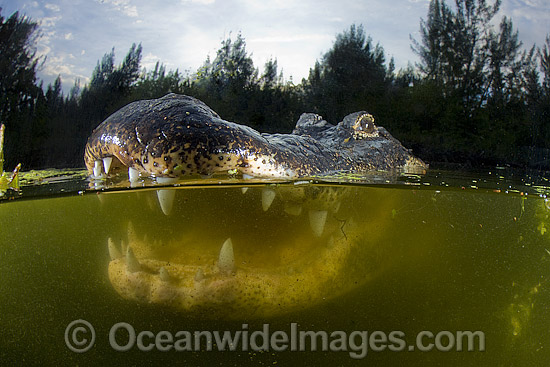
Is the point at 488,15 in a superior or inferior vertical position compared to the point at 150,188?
superior

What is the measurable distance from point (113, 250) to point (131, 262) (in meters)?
0.17

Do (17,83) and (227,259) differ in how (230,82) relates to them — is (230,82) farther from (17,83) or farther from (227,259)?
(227,259)

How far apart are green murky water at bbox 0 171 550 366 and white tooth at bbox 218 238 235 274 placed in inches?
1.1

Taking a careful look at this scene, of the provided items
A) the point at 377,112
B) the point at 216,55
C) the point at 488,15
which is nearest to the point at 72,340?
the point at 216,55

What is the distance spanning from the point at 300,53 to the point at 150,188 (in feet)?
20.3

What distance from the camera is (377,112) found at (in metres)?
8.77

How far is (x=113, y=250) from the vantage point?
1.93m

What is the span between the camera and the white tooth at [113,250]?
1.91 metres

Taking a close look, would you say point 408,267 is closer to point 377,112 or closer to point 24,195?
point 24,195

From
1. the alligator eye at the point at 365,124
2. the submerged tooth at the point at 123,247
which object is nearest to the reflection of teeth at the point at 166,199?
the submerged tooth at the point at 123,247

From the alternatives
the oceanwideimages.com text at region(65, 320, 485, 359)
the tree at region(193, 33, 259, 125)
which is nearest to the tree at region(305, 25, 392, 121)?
the tree at region(193, 33, 259, 125)

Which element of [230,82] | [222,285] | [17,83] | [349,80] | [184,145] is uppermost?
[349,80]

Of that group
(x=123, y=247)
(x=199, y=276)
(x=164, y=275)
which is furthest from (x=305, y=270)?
(x=123, y=247)

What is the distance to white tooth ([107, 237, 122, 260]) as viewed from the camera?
191cm
